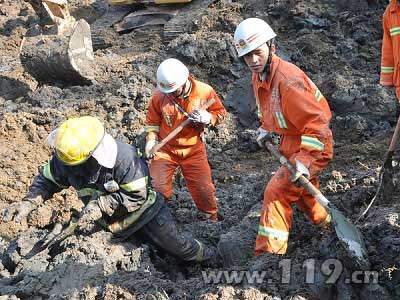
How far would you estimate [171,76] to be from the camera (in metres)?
5.71

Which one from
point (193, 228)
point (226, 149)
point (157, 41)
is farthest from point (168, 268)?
point (157, 41)

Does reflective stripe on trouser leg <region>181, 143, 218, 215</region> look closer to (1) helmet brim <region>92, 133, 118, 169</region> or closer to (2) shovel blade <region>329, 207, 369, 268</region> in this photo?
(1) helmet brim <region>92, 133, 118, 169</region>

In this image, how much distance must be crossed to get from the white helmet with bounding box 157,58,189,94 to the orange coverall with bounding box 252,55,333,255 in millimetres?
1324

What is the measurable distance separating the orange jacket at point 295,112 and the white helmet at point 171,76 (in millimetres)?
1331

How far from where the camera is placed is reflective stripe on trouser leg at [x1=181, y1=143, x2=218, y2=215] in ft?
19.9

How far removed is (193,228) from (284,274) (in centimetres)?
179

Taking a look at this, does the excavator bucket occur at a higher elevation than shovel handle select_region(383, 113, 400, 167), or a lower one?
lower

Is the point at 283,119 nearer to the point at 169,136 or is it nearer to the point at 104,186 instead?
the point at 104,186

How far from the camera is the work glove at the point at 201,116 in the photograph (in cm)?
579

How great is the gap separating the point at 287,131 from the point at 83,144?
Result: 1.59 meters

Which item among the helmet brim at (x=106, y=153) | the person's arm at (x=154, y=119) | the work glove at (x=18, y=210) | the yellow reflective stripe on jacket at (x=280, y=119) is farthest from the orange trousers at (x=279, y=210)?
the person's arm at (x=154, y=119)

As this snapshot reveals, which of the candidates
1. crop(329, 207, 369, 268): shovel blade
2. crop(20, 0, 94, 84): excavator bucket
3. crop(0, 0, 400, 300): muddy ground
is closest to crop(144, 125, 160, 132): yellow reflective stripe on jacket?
crop(0, 0, 400, 300): muddy ground

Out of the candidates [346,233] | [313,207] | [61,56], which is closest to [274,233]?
[313,207]

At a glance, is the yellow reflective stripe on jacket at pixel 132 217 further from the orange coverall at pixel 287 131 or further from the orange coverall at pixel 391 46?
the orange coverall at pixel 391 46
